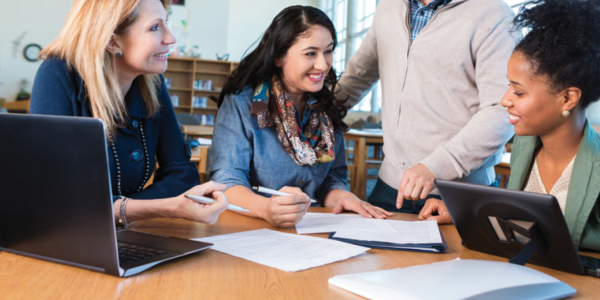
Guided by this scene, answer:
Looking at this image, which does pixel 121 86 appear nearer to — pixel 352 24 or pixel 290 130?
pixel 290 130

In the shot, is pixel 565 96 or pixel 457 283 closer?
pixel 457 283

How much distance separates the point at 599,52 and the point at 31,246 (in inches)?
51.1

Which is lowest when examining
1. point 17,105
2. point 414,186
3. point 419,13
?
point 17,105

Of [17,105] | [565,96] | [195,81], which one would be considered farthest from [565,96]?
[17,105]

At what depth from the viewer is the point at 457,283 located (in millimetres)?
699

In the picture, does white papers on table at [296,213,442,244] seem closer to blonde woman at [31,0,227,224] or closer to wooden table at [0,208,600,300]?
wooden table at [0,208,600,300]

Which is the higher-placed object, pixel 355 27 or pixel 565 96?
pixel 355 27

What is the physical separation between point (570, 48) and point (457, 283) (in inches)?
30.1

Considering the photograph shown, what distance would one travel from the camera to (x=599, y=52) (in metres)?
1.13

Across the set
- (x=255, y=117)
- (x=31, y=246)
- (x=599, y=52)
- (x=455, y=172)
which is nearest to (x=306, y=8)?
(x=255, y=117)

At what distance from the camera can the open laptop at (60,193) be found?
2.18ft

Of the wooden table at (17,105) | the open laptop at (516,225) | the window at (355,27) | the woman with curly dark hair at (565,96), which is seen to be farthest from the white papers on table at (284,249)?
the wooden table at (17,105)

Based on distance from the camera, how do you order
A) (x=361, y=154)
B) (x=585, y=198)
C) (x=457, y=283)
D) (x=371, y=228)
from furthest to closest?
(x=361, y=154) < (x=371, y=228) < (x=585, y=198) < (x=457, y=283)

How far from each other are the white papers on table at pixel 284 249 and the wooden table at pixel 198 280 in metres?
→ 0.02
